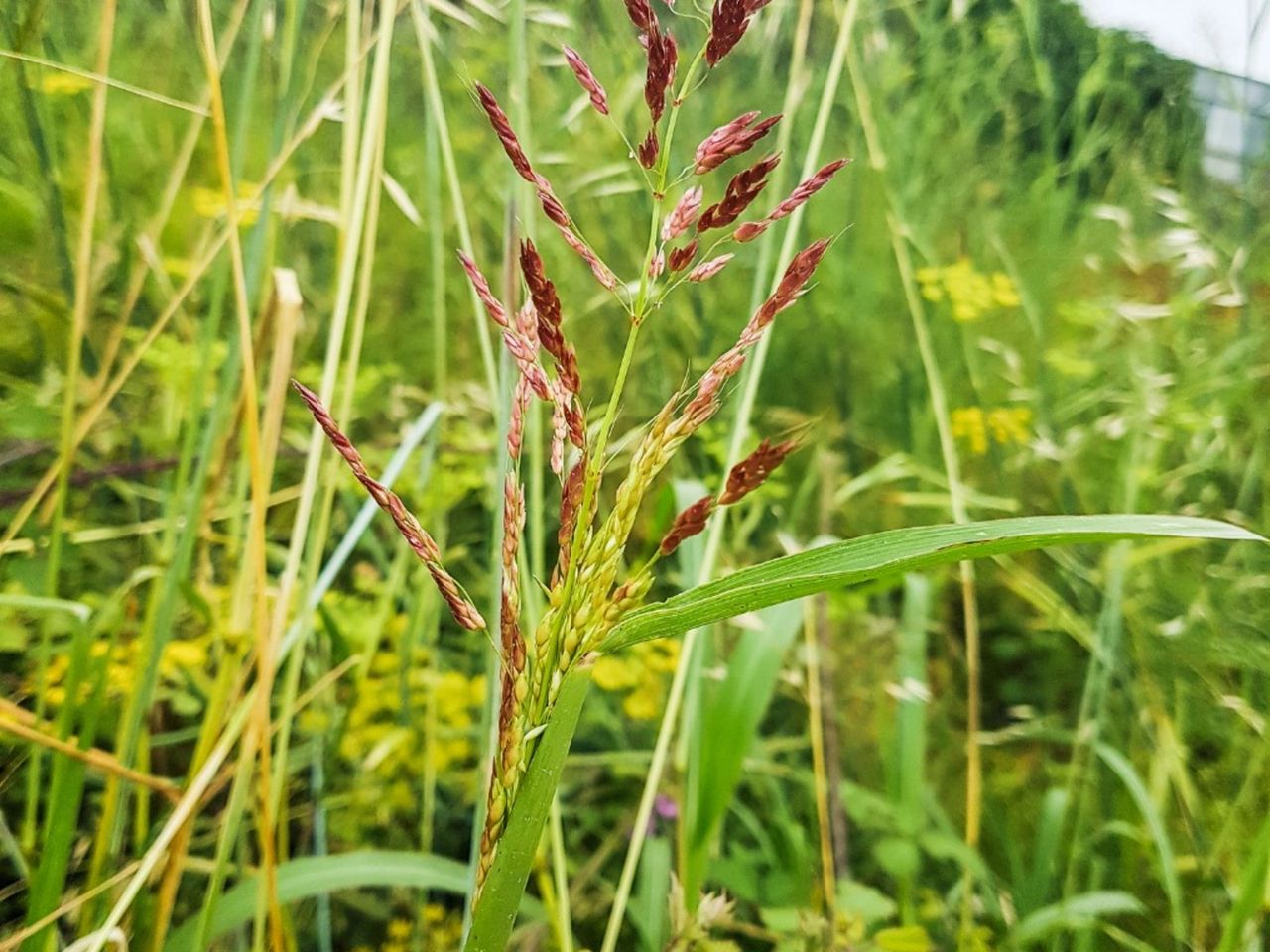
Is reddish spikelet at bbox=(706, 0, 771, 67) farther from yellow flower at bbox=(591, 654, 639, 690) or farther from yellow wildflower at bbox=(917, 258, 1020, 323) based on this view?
yellow wildflower at bbox=(917, 258, 1020, 323)

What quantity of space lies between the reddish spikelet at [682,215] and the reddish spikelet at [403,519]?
11 centimetres

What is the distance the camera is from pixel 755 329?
0.23 meters

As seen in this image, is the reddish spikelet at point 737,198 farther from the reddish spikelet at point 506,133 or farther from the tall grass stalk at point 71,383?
the tall grass stalk at point 71,383

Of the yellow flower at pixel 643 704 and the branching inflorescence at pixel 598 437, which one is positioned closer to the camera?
the branching inflorescence at pixel 598 437

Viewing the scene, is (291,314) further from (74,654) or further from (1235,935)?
(1235,935)

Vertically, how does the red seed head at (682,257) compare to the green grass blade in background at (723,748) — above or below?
above

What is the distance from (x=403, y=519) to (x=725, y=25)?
0.17m

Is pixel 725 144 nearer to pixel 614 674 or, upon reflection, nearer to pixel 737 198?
pixel 737 198

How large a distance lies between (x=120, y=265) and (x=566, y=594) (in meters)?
0.68

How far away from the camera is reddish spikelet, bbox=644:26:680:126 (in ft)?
0.72

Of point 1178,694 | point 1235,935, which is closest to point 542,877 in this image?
point 1235,935

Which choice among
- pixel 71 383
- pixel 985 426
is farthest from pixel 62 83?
pixel 985 426

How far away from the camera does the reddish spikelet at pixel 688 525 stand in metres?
0.23

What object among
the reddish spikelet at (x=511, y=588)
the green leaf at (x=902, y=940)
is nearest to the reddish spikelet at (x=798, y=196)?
the reddish spikelet at (x=511, y=588)
